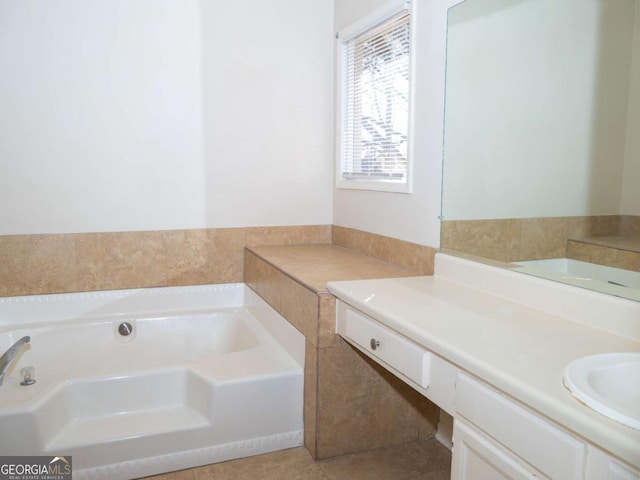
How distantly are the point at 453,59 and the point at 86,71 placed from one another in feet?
6.15

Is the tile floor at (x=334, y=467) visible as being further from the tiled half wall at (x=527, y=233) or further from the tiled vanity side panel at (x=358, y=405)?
the tiled half wall at (x=527, y=233)

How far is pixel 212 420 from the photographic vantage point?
6.96 feet

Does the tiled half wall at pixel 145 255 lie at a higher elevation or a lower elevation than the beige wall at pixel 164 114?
lower

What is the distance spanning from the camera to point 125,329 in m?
2.81

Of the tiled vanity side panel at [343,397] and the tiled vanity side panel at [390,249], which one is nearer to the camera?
the tiled vanity side panel at [343,397]

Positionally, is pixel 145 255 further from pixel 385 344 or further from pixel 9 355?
pixel 385 344

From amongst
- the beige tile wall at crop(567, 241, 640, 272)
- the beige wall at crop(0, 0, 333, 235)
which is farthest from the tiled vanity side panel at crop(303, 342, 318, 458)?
the beige wall at crop(0, 0, 333, 235)

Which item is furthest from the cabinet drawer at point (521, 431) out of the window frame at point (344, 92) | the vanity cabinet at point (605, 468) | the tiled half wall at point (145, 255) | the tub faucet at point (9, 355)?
the tub faucet at point (9, 355)

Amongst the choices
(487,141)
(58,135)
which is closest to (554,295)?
(487,141)

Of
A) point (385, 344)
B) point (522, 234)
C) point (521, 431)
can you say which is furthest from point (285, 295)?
point (521, 431)

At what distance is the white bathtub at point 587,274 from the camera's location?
1452mm

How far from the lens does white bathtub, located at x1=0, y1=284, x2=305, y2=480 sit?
1965mm

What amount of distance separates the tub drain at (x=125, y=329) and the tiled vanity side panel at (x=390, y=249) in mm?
1301

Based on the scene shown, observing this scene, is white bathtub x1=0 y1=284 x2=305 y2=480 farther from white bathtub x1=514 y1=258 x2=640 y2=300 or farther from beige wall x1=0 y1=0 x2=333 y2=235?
white bathtub x1=514 y1=258 x2=640 y2=300
